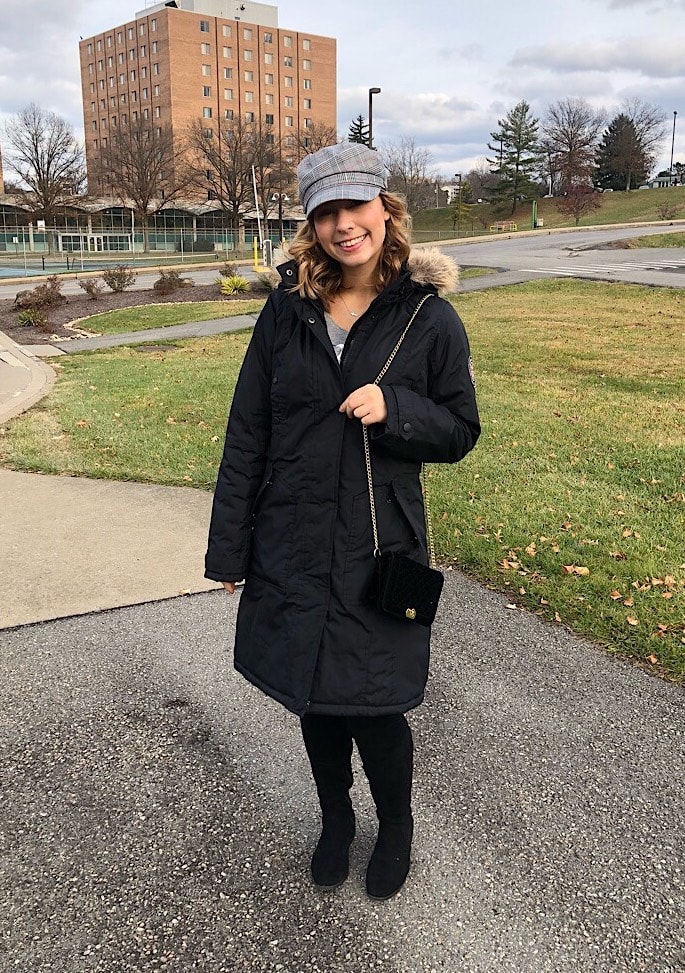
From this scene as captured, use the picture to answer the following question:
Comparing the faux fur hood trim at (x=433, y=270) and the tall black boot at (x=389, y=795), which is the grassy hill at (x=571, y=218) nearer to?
the faux fur hood trim at (x=433, y=270)

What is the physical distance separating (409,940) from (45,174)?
66.7m

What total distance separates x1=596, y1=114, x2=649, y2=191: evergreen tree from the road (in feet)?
114

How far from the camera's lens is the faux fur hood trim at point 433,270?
2.08m

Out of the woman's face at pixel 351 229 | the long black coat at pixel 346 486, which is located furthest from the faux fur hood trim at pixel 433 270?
the woman's face at pixel 351 229

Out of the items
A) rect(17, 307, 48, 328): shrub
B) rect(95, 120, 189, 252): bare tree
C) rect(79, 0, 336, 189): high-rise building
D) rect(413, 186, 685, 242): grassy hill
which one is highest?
rect(79, 0, 336, 189): high-rise building

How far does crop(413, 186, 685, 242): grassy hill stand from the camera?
169 ft

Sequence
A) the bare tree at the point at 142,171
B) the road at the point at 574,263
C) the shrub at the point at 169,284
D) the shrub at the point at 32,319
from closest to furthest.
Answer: the shrub at the point at 32,319
the road at the point at 574,263
the shrub at the point at 169,284
the bare tree at the point at 142,171

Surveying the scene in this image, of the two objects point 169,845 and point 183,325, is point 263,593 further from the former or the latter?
point 183,325

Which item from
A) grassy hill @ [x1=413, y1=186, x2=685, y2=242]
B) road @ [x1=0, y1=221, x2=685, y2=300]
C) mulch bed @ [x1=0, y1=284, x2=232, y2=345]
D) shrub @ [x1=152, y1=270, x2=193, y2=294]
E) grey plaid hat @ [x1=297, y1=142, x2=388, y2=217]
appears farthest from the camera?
grassy hill @ [x1=413, y1=186, x2=685, y2=242]

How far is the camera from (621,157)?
6769 cm

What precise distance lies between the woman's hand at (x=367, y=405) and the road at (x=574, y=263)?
59.3ft

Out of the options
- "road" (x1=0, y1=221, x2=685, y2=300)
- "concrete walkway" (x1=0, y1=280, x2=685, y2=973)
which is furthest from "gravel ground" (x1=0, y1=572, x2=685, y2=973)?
"road" (x1=0, y1=221, x2=685, y2=300)

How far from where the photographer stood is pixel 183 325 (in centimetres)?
1658

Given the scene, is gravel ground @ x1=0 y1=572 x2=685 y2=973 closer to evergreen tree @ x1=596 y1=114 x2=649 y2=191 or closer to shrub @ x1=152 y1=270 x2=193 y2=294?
shrub @ x1=152 y1=270 x2=193 y2=294
